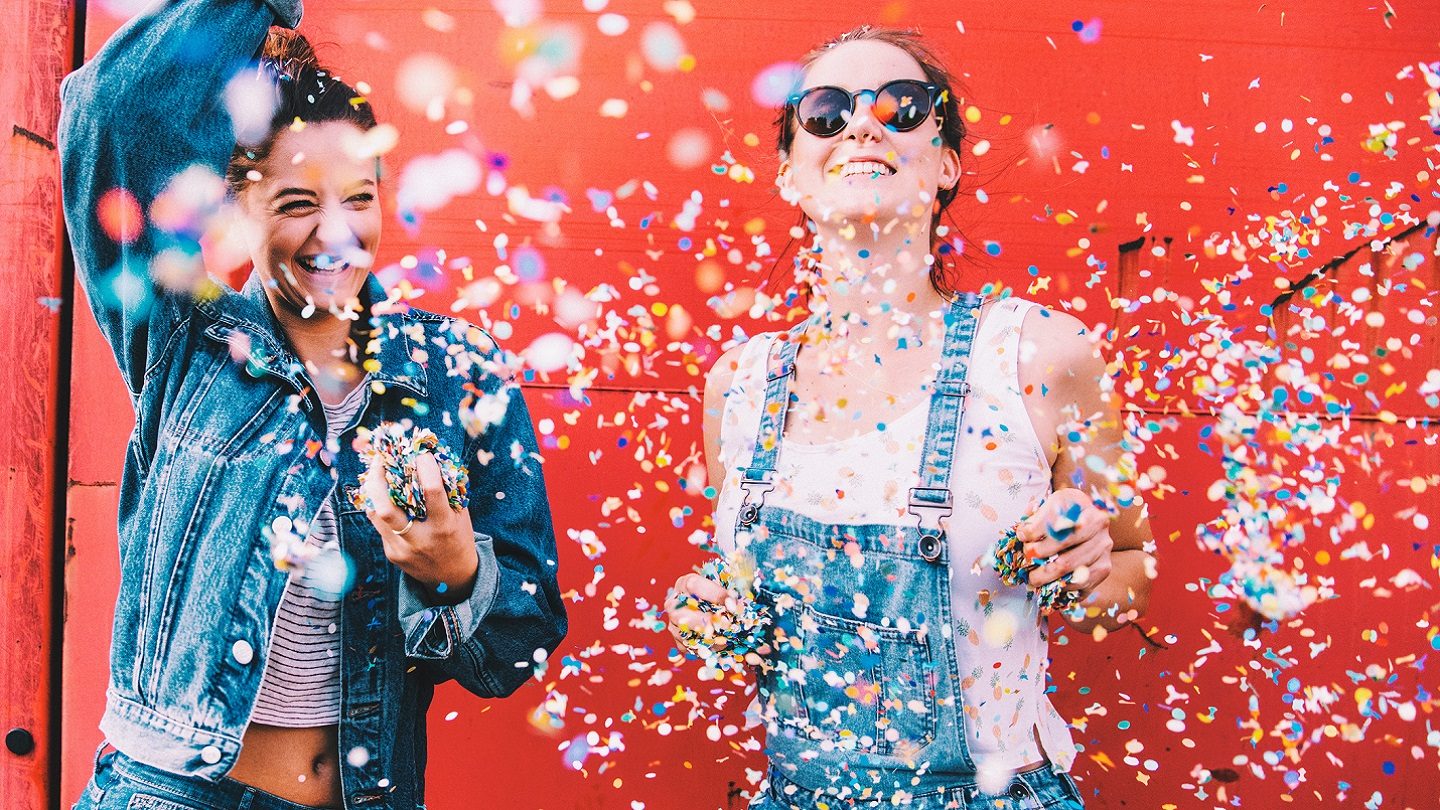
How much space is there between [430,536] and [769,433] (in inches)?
23.8

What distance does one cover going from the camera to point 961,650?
158cm

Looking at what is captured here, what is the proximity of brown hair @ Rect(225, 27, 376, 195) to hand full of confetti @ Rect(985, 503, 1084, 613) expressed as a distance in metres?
1.34

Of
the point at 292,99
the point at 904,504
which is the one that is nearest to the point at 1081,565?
the point at 904,504

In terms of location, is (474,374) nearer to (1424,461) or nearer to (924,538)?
(924,538)

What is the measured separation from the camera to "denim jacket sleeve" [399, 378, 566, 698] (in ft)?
5.08

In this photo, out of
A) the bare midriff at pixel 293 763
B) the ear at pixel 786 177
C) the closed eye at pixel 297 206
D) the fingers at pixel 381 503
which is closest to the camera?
the fingers at pixel 381 503

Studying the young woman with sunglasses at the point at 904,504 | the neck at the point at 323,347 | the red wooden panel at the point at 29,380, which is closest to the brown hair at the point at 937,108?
the young woman with sunglasses at the point at 904,504

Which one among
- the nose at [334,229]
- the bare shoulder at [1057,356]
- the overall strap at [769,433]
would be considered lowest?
the overall strap at [769,433]

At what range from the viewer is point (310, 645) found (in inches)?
61.9

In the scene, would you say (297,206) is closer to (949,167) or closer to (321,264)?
(321,264)

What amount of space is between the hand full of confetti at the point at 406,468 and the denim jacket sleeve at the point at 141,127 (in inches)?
17.9

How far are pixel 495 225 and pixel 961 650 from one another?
4.60 feet

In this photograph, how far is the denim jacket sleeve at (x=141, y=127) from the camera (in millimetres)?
1437

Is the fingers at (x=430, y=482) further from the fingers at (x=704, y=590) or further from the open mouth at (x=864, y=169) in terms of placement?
the open mouth at (x=864, y=169)
